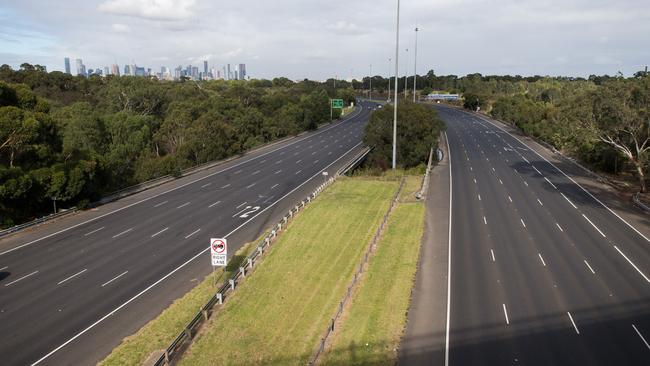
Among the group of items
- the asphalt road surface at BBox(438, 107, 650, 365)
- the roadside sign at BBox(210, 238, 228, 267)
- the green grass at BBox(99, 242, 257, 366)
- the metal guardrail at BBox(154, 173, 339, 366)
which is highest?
the roadside sign at BBox(210, 238, 228, 267)

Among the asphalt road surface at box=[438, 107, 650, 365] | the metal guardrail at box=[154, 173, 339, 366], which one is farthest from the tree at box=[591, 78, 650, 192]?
the metal guardrail at box=[154, 173, 339, 366]

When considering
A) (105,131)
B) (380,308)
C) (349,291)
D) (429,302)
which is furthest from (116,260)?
(105,131)

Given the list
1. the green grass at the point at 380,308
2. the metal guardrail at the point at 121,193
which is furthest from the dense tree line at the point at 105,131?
the green grass at the point at 380,308

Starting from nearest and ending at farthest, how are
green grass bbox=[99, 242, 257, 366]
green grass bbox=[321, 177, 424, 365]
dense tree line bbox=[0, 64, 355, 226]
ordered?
green grass bbox=[99, 242, 257, 366] → green grass bbox=[321, 177, 424, 365] → dense tree line bbox=[0, 64, 355, 226]

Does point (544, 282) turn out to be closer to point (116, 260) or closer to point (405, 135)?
point (116, 260)

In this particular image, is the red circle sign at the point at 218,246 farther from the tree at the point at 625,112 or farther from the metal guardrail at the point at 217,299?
the tree at the point at 625,112

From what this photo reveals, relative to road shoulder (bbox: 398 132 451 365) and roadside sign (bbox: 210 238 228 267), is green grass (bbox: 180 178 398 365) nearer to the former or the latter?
roadside sign (bbox: 210 238 228 267)

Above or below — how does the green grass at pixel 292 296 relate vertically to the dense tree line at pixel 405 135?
below

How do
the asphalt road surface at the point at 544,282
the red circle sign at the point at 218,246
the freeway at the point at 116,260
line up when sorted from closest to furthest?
the asphalt road surface at the point at 544,282 < the freeway at the point at 116,260 < the red circle sign at the point at 218,246
